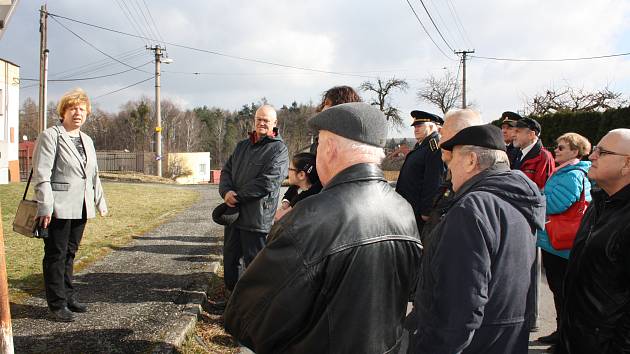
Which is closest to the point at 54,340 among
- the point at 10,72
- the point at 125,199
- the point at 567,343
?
the point at 567,343

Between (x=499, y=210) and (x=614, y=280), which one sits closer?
(x=499, y=210)

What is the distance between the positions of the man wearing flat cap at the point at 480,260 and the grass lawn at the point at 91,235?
4.38 meters

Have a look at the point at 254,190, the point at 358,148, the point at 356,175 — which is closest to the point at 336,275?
the point at 356,175

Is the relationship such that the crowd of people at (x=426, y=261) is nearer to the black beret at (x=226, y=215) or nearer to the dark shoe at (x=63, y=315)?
the black beret at (x=226, y=215)

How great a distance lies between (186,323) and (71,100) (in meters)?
2.25

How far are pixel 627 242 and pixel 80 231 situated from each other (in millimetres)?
4326

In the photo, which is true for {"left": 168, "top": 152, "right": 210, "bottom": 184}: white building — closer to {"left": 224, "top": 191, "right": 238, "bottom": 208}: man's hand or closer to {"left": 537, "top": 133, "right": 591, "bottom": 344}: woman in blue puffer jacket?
{"left": 224, "top": 191, "right": 238, "bottom": 208}: man's hand

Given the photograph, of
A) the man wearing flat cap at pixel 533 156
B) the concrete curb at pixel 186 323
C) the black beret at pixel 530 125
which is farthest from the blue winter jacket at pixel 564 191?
the concrete curb at pixel 186 323

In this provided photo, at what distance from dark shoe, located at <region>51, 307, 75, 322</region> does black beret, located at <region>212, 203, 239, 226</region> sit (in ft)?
4.92

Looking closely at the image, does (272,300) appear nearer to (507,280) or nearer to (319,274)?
(319,274)

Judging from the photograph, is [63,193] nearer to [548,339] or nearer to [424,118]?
[424,118]

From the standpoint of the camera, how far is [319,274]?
1625mm

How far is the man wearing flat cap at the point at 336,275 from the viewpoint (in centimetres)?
162

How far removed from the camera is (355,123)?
6.09ft
